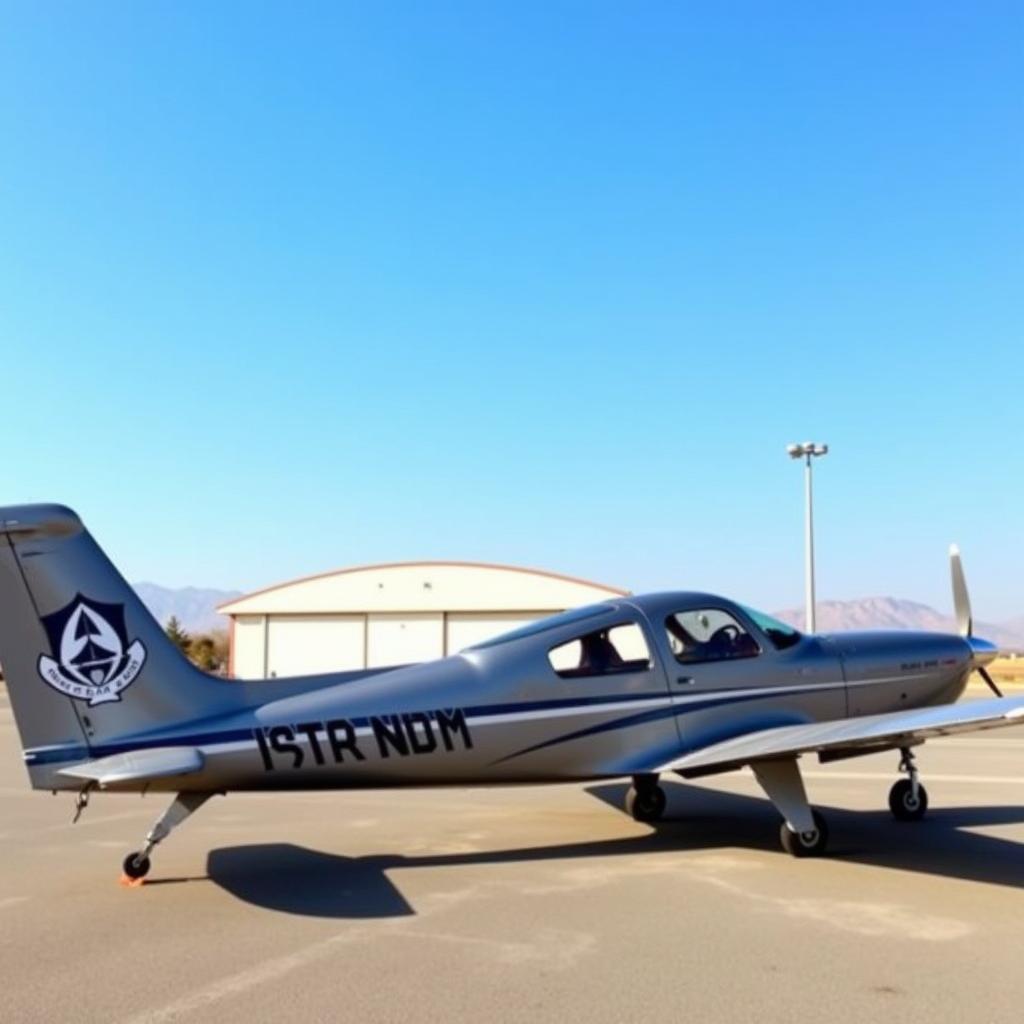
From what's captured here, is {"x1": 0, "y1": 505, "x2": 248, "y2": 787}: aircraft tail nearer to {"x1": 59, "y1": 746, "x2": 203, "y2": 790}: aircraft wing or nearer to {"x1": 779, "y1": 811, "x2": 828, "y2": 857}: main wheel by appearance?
{"x1": 59, "y1": 746, "x2": 203, "y2": 790}: aircraft wing

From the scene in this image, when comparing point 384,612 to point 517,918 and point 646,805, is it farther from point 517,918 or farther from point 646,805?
point 517,918

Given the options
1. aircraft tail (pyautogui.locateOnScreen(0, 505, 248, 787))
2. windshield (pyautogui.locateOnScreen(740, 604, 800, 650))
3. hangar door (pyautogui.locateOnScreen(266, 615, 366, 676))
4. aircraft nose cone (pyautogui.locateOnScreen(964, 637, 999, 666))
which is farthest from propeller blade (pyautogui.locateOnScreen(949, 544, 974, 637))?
hangar door (pyautogui.locateOnScreen(266, 615, 366, 676))

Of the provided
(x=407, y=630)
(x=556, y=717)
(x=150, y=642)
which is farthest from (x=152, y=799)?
(x=407, y=630)

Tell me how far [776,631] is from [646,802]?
224 cm

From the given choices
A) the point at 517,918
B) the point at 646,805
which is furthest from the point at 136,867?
the point at 646,805

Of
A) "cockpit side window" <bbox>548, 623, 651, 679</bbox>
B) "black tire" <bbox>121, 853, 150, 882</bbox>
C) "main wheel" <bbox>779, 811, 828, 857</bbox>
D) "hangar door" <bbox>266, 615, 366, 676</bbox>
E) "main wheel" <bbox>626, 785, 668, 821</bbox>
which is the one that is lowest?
"hangar door" <bbox>266, 615, 366, 676</bbox>

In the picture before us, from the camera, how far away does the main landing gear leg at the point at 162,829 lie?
7332 millimetres

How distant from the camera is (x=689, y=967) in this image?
531 cm

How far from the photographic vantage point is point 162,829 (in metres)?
7.32

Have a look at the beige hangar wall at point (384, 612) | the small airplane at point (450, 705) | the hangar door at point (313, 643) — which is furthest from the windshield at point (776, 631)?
the hangar door at point (313, 643)

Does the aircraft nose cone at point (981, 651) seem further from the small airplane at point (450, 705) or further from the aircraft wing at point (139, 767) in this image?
the aircraft wing at point (139, 767)

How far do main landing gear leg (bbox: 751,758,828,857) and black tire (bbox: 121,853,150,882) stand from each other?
4725 mm

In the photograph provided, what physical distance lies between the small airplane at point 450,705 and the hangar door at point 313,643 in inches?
1575

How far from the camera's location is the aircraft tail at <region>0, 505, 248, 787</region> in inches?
284
